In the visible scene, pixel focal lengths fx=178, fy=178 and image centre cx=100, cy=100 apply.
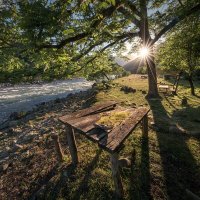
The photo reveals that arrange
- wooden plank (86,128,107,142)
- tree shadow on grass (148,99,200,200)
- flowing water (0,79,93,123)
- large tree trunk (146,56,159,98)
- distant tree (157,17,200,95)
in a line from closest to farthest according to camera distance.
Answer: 1. wooden plank (86,128,107,142)
2. tree shadow on grass (148,99,200,200)
3. distant tree (157,17,200,95)
4. large tree trunk (146,56,159,98)
5. flowing water (0,79,93,123)

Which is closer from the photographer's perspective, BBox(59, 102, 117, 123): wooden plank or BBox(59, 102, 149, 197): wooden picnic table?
BBox(59, 102, 149, 197): wooden picnic table

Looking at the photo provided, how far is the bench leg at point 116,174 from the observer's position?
3.52 m

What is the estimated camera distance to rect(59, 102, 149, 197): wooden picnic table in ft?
11.6

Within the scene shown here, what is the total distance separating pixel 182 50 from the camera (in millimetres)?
12258

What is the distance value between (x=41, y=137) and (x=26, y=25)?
496cm

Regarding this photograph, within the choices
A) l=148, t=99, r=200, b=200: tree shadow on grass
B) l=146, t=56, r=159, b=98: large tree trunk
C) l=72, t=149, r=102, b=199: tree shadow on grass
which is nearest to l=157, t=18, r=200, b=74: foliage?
l=146, t=56, r=159, b=98: large tree trunk

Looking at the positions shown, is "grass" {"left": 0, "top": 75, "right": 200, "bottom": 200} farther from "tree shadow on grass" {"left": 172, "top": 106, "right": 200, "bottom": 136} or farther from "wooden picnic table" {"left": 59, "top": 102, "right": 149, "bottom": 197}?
"tree shadow on grass" {"left": 172, "top": 106, "right": 200, "bottom": 136}

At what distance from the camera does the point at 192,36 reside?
11.0 metres

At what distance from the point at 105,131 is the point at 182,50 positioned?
10.7 meters

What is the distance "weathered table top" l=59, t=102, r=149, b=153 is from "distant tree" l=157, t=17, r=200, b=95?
26.6 feet

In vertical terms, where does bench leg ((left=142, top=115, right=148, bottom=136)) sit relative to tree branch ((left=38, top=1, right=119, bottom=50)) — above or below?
below

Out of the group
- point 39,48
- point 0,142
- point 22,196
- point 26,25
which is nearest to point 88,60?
point 39,48

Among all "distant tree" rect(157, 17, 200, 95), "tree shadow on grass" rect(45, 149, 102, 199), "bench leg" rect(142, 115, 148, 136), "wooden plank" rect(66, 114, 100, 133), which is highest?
"distant tree" rect(157, 17, 200, 95)

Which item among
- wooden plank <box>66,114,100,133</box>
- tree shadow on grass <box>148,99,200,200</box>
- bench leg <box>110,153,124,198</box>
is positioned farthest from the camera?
wooden plank <box>66,114,100,133</box>
